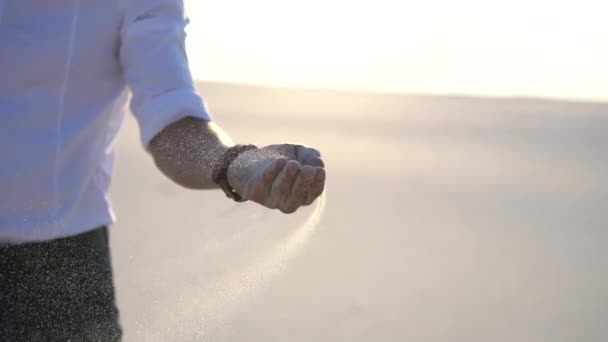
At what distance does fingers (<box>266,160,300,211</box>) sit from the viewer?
28.0 inches

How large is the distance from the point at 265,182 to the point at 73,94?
32 centimetres

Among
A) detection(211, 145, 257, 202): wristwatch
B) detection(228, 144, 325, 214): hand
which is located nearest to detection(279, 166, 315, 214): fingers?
detection(228, 144, 325, 214): hand

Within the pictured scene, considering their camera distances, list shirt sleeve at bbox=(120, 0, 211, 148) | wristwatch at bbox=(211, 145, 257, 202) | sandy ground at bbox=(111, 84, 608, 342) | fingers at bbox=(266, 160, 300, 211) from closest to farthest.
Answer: fingers at bbox=(266, 160, 300, 211)
wristwatch at bbox=(211, 145, 257, 202)
shirt sleeve at bbox=(120, 0, 211, 148)
sandy ground at bbox=(111, 84, 608, 342)

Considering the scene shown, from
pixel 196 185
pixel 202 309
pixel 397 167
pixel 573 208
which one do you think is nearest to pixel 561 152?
pixel 397 167

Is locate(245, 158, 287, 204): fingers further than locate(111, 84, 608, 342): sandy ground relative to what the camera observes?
No

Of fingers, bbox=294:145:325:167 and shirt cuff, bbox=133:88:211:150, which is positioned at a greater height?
fingers, bbox=294:145:325:167

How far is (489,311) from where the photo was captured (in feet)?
9.14

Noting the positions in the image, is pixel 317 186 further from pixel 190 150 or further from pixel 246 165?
pixel 190 150

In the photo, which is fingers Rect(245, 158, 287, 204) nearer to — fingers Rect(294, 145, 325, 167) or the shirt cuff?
fingers Rect(294, 145, 325, 167)

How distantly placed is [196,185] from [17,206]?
19cm

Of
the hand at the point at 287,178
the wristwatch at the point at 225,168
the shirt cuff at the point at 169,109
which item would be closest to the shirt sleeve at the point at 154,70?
the shirt cuff at the point at 169,109

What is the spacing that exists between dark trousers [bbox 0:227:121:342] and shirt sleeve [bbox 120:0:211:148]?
0.15 m

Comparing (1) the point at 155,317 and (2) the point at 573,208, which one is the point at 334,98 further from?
(1) the point at 155,317

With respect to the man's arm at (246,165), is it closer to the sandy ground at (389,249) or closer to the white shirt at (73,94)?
the white shirt at (73,94)
